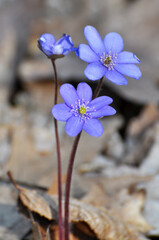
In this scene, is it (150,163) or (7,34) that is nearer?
A: (150,163)

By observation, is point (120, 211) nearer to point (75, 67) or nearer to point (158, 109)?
point (158, 109)

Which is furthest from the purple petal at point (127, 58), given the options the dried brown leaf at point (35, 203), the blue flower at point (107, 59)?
the dried brown leaf at point (35, 203)

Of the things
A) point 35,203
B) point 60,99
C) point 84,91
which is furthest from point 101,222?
point 60,99

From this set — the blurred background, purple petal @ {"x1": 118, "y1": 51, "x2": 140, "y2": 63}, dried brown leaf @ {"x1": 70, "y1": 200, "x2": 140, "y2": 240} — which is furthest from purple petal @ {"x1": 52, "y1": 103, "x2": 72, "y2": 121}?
the blurred background

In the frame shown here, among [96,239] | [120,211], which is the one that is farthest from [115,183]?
[96,239]

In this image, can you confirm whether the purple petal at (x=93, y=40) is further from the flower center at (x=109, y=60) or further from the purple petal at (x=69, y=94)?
the purple petal at (x=69, y=94)

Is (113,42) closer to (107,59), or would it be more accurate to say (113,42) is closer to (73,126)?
(107,59)

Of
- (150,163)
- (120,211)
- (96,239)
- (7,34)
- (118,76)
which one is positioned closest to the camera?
(118,76)

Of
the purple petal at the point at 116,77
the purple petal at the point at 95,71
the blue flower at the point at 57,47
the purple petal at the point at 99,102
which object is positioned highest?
the blue flower at the point at 57,47
